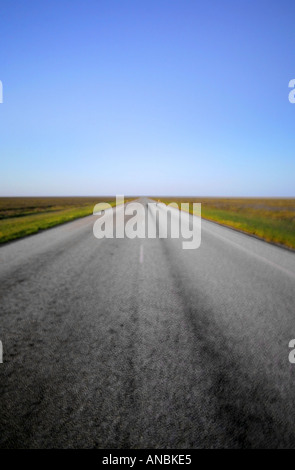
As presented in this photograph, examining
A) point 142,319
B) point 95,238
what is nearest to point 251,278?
point 142,319

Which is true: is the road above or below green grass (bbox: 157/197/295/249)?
below

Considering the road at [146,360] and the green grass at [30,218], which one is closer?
the road at [146,360]

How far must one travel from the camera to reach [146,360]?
2941mm

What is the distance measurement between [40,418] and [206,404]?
1.59 m

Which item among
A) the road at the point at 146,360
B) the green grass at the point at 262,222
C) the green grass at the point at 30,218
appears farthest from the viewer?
the green grass at the point at 30,218

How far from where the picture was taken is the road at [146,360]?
2051 millimetres

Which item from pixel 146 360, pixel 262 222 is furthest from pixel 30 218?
pixel 146 360

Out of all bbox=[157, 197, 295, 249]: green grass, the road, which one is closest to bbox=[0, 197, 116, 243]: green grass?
the road

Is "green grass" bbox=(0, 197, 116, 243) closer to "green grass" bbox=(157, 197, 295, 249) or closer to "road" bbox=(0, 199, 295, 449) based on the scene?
"road" bbox=(0, 199, 295, 449)

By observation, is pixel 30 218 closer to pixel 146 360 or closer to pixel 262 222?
pixel 262 222

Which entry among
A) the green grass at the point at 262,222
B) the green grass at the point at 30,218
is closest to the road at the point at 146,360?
the green grass at the point at 262,222

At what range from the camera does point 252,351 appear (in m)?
3.18

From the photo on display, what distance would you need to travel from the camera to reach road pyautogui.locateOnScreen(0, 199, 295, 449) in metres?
2.05

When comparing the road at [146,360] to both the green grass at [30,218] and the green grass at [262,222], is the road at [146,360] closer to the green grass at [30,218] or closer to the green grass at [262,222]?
the green grass at [262,222]
